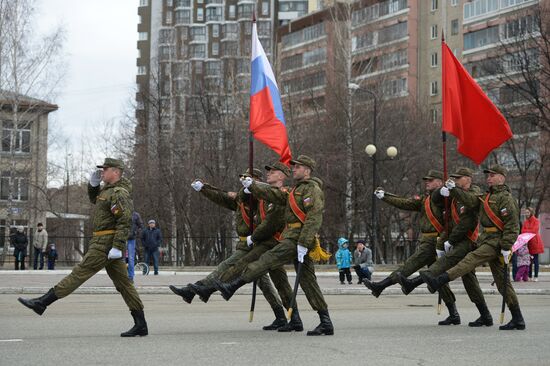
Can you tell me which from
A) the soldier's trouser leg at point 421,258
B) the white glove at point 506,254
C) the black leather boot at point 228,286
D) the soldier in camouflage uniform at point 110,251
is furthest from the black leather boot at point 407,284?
the soldier in camouflage uniform at point 110,251

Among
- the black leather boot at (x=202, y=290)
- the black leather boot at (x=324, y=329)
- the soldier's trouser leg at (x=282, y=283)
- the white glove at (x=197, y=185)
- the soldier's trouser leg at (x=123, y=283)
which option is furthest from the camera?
the soldier's trouser leg at (x=282, y=283)

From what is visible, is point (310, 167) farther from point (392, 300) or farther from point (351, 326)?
point (392, 300)

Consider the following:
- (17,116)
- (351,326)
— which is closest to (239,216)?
(351,326)

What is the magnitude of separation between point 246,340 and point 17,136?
127 ft

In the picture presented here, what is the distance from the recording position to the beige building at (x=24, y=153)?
1815 inches

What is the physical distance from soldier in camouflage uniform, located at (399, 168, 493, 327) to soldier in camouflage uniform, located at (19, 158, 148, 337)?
3456mm

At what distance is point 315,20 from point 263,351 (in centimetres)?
8072

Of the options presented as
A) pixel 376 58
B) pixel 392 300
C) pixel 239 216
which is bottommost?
pixel 392 300

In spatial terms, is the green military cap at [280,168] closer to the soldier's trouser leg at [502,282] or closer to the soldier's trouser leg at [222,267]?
the soldier's trouser leg at [222,267]

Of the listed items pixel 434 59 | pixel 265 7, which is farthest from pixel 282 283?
pixel 265 7

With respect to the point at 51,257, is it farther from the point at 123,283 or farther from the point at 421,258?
the point at 123,283

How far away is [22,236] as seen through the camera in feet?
119

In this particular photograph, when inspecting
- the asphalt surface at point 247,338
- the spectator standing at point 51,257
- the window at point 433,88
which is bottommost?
the asphalt surface at point 247,338

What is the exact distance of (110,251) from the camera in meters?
11.5
